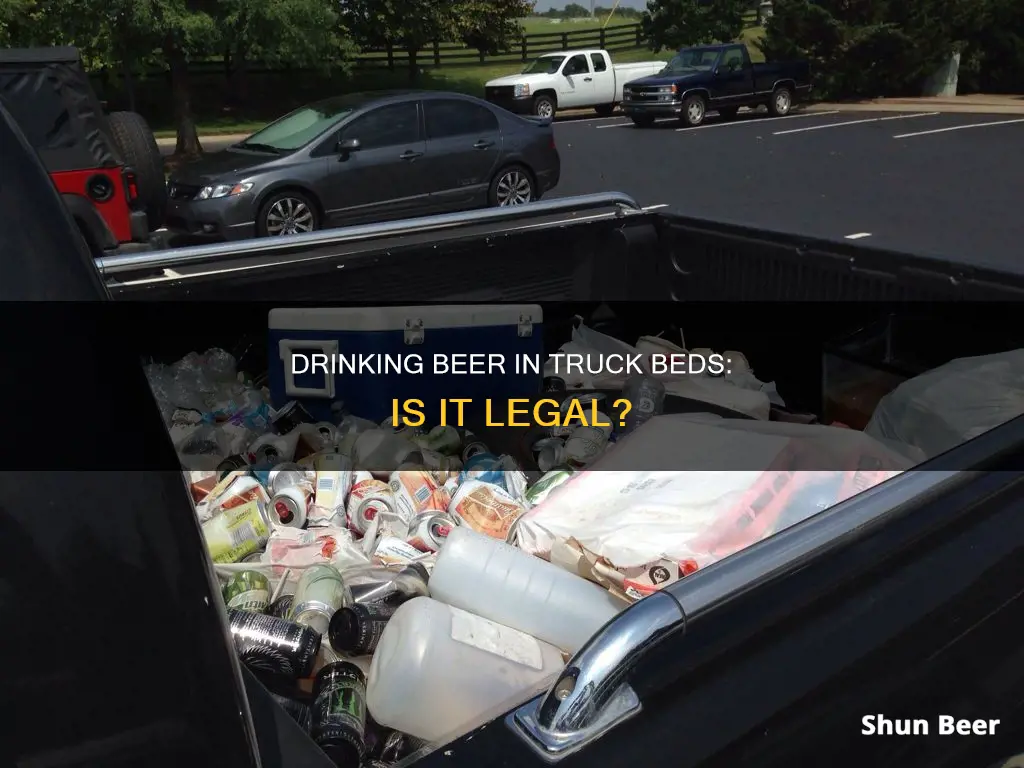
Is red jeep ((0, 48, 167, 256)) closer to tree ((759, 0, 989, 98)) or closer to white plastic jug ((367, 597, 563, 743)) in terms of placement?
white plastic jug ((367, 597, 563, 743))

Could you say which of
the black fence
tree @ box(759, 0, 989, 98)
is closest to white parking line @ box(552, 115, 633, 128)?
tree @ box(759, 0, 989, 98)

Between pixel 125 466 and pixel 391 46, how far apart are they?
3160 cm

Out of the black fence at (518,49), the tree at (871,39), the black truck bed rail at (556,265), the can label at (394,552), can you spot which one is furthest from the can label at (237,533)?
the black fence at (518,49)

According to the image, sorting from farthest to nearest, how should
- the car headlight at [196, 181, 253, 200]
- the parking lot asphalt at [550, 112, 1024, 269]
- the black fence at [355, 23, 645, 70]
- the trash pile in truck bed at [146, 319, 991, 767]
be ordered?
the black fence at [355, 23, 645, 70] < the parking lot asphalt at [550, 112, 1024, 269] < the car headlight at [196, 181, 253, 200] < the trash pile in truck bed at [146, 319, 991, 767]

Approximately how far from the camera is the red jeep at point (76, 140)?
7.16 m

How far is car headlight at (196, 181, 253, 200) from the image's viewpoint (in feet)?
31.6

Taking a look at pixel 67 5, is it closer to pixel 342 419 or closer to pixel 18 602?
pixel 342 419

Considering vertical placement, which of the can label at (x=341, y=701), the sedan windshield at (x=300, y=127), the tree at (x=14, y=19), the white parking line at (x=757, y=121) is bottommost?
the white parking line at (x=757, y=121)

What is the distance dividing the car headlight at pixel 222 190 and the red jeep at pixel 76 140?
6.36 feet

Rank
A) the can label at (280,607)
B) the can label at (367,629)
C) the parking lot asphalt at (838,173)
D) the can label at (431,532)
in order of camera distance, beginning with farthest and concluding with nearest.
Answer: the parking lot asphalt at (838,173) < the can label at (431,532) < the can label at (280,607) < the can label at (367,629)

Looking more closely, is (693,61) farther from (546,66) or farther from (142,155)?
(142,155)

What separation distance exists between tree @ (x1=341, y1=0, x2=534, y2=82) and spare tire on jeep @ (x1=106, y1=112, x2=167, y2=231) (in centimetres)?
1948

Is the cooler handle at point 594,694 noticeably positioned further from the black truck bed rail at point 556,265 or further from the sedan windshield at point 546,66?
the sedan windshield at point 546,66

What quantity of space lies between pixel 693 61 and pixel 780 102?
7.18 feet
